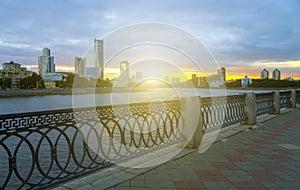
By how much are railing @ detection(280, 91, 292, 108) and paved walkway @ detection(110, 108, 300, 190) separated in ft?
25.0

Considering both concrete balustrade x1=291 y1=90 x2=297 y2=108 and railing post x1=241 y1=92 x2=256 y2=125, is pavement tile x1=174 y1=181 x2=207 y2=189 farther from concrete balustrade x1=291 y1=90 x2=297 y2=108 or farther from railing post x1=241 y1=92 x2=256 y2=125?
concrete balustrade x1=291 y1=90 x2=297 y2=108

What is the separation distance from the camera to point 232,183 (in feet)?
10.5

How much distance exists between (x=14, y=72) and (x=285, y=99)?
3776 inches

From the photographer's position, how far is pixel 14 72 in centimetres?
8906

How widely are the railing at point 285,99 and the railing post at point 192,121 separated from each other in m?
9.22

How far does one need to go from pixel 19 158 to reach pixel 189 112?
6.05 meters

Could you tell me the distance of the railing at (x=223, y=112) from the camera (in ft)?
19.4

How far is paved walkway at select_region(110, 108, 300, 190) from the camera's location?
314 cm

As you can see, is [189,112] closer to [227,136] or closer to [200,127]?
[200,127]

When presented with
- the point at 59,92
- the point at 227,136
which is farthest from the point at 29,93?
the point at 227,136

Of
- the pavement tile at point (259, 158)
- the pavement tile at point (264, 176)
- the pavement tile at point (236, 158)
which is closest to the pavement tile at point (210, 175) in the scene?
the pavement tile at point (264, 176)

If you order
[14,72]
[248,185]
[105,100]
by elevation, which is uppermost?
[14,72]

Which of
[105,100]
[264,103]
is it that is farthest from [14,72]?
[264,103]

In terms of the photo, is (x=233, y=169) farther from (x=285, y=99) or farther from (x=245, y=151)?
(x=285, y=99)
